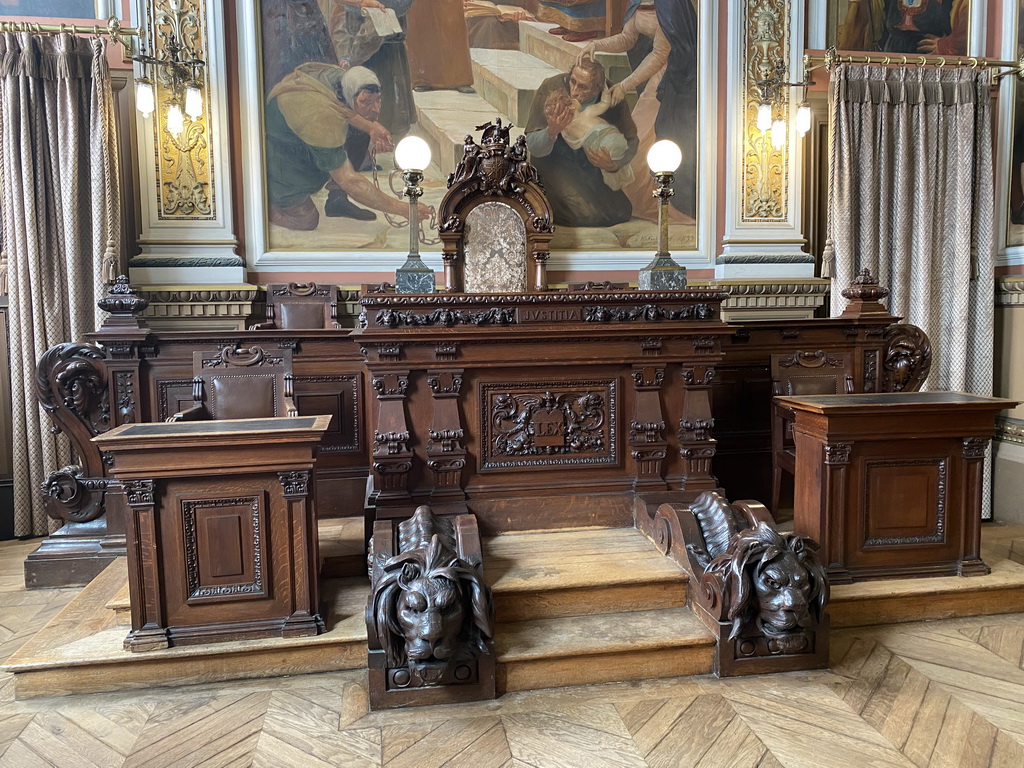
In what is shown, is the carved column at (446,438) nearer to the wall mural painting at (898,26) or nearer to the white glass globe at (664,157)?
the white glass globe at (664,157)

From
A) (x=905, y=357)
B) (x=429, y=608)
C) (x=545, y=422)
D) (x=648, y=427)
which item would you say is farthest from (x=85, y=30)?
(x=905, y=357)

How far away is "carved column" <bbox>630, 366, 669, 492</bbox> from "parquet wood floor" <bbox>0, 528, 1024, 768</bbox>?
3.45ft

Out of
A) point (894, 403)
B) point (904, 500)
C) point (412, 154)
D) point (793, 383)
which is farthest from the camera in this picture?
point (793, 383)

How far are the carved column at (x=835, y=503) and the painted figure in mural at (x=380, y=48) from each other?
3935 millimetres

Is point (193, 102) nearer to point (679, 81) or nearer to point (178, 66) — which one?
point (178, 66)

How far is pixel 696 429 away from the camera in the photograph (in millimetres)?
3498

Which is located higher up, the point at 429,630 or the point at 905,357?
the point at 905,357

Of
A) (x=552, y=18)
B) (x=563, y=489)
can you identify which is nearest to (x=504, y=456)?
(x=563, y=489)

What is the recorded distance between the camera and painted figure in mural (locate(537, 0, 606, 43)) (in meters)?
5.45

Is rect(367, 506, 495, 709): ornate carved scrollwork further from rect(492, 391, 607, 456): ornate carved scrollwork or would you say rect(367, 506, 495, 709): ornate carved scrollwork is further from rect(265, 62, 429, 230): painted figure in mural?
rect(265, 62, 429, 230): painted figure in mural

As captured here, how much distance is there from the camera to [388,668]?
2.52 metres

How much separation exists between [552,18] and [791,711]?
504 cm

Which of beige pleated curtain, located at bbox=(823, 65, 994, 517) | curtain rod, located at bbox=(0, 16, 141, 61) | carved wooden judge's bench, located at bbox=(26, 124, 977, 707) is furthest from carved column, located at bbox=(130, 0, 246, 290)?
beige pleated curtain, located at bbox=(823, 65, 994, 517)

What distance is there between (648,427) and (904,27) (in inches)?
181
